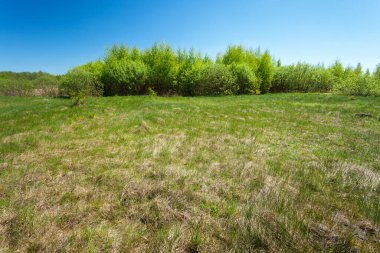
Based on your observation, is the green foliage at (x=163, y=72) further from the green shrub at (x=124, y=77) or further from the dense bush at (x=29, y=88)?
the dense bush at (x=29, y=88)

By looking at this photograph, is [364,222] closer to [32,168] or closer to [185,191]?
[185,191]

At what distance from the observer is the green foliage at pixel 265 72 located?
35.8 m

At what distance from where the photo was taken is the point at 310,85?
3803 cm

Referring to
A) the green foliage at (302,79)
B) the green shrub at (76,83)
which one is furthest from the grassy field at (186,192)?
the green foliage at (302,79)

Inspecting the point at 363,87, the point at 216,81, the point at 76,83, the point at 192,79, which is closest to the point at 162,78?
the point at 192,79

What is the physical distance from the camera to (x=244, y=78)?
29.7 meters

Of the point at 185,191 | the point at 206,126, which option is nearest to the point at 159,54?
the point at 206,126

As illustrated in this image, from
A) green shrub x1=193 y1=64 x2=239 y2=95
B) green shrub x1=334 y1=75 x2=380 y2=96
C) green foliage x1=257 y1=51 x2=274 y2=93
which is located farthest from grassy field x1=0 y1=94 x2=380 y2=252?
green foliage x1=257 y1=51 x2=274 y2=93

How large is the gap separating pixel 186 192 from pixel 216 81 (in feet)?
83.3

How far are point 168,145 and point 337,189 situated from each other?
14.0ft

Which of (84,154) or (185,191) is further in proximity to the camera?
(84,154)

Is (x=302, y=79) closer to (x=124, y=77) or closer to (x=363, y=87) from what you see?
(x=363, y=87)

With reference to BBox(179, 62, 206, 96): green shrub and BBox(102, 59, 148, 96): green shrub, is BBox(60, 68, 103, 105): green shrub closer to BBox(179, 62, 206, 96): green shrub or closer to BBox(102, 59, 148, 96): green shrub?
BBox(102, 59, 148, 96): green shrub

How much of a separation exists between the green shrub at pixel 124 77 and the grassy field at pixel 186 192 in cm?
1945
